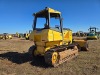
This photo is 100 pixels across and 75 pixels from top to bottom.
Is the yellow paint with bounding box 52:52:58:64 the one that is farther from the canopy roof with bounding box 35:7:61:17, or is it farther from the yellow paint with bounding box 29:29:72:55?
the canopy roof with bounding box 35:7:61:17

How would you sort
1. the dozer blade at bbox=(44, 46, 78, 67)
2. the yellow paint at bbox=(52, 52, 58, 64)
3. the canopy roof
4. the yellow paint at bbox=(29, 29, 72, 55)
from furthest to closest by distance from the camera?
the canopy roof
the yellow paint at bbox=(29, 29, 72, 55)
the yellow paint at bbox=(52, 52, 58, 64)
the dozer blade at bbox=(44, 46, 78, 67)

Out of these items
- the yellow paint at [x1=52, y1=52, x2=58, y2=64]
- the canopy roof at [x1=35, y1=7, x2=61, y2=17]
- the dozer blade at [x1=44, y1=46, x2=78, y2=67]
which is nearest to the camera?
the dozer blade at [x1=44, y1=46, x2=78, y2=67]

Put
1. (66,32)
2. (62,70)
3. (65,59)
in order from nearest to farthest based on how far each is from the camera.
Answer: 1. (62,70)
2. (65,59)
3. (66,32)

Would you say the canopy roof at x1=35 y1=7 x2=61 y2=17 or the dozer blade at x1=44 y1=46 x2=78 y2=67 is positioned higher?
the canopy roof at x1=35 y1=7 x2=61 y2=17

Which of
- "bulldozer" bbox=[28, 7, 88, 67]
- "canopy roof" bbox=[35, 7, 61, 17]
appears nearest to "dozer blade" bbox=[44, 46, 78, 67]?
"bulldozer" bbox=[28, 7, 88, 67]

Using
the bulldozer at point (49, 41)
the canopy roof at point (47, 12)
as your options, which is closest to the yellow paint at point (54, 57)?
the bulldozer at point (49, 41)

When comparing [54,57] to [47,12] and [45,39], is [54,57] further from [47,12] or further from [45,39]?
[47,12]

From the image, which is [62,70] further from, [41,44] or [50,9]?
[50,9]

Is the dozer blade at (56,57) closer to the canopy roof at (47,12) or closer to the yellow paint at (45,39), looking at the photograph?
the yellow paint at (45,39)

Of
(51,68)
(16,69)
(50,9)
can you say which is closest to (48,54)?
(51,68)

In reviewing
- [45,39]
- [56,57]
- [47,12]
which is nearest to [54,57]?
[56,57]

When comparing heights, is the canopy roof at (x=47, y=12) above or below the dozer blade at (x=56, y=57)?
above

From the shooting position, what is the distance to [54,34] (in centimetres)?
938

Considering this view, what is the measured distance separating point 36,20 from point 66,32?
2.54 metres
